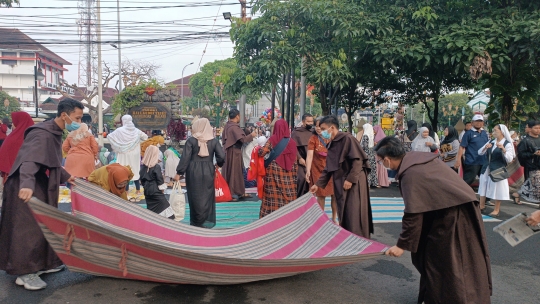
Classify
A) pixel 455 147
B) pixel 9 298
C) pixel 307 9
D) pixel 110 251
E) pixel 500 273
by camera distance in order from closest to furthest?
pixel 110 251 < pixel 9 298 < pixel 500 273 < pixel 455 147 < pixel 307 9

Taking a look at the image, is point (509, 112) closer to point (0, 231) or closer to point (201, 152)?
point (201, 152)

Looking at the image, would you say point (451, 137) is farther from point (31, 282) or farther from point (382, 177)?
point (31, 282)

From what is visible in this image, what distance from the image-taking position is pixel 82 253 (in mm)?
3527

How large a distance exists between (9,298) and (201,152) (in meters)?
2.71

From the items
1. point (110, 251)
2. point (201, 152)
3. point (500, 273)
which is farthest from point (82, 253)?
point (500, 273)

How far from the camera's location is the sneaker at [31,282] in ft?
13.0

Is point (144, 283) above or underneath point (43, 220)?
underneath

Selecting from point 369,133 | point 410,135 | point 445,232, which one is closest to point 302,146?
point 369,133

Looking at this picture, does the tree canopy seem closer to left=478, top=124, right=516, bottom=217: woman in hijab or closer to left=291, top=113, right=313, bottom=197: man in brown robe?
left=478, top=124, right=516, bottom=217: woman in hijab

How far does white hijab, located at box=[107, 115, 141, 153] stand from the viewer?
29.2ft

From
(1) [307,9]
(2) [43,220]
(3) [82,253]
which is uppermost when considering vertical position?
(1) [307,9]

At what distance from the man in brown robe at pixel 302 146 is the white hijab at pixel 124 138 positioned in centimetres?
368

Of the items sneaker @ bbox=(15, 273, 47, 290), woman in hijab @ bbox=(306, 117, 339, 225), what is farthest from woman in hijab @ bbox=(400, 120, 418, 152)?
sneaker @ bbox=(15, 273, 47, 290)

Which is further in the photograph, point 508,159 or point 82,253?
point 508,159
